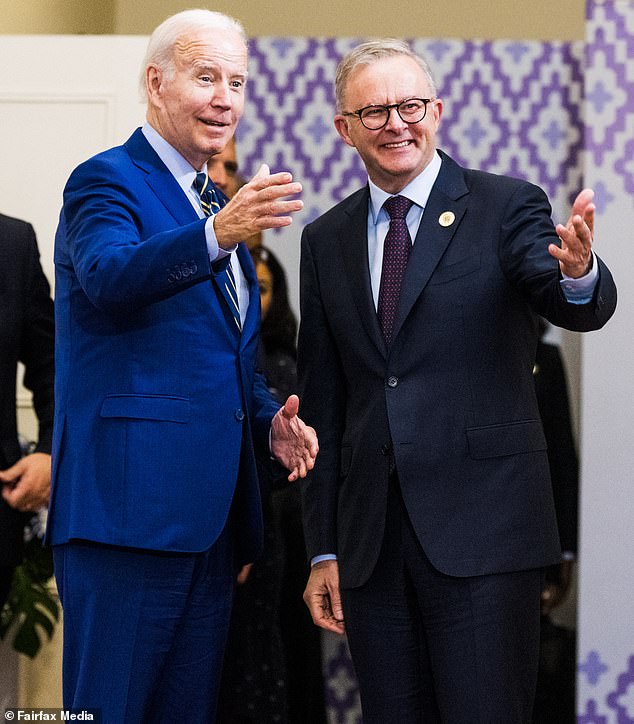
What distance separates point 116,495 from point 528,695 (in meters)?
0.91

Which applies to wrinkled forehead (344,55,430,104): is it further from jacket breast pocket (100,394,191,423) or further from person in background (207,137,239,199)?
person in background (207,137,239,199)

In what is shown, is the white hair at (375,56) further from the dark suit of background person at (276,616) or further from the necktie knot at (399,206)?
the dark suit of background person at (276,616)

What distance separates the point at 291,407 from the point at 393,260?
442 mm

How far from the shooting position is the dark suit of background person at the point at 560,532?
3691 millimetres

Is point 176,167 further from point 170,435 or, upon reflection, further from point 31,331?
point 31,331

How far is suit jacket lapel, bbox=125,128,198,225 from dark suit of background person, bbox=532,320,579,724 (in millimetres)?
1950

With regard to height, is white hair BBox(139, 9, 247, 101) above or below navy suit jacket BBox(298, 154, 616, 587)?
above

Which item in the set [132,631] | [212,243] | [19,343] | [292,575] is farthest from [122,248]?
[292,575]

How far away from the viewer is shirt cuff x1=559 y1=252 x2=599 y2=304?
1.99m

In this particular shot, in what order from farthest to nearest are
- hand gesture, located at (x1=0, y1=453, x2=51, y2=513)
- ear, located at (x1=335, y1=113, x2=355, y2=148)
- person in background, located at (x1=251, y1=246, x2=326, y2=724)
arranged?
person in background, located at (x1=251, y1=246, x2=326, y2=724)
hand gesture, located at (x1=0, y1=453, x2=51, y2=513)
ear, located at (x1=335, y1=113, x2=355, y2=148)

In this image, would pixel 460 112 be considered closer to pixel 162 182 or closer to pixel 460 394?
pixel 460 394

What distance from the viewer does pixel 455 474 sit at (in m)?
2.20

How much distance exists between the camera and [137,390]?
6.37 feet

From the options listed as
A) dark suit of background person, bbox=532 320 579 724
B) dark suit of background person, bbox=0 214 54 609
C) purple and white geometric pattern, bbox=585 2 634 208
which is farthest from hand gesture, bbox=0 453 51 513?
purple and white geometric pattern, bbox=585 2 634 208
